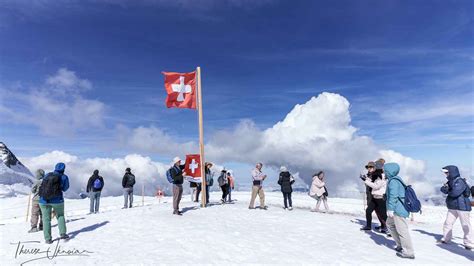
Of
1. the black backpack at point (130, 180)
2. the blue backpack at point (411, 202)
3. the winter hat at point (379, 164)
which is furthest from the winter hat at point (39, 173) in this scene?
the winter hat at point (379, 164)

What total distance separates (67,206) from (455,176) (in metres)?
27.0

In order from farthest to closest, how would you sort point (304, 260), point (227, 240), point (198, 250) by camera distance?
point (227, 240), point (198, 250), point (304, 260)

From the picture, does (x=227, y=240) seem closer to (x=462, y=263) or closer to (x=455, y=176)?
(x=462, y=263)

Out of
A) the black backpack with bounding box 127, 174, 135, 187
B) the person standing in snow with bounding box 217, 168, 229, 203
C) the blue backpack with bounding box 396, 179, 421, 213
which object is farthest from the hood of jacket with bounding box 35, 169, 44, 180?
the blue backpack with bounding box 396, 179, 421, 213

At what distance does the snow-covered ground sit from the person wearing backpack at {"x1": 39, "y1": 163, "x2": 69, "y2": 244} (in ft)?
1.52

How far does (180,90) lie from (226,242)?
8.90 m

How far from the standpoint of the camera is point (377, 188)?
9.59 meters

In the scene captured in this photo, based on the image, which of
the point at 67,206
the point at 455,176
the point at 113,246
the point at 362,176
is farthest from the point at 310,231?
the point at 67,206

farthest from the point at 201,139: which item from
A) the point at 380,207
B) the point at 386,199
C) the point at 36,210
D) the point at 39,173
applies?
the point at 386,199

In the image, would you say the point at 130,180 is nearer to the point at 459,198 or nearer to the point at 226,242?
the point at 226,242

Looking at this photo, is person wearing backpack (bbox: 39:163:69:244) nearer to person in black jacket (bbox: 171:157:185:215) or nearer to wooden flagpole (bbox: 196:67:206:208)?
person in black jacket (bbox: 171:157:185:215)

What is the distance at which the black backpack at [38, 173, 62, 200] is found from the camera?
28.8ft

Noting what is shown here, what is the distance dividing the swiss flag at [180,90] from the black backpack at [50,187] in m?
6.90

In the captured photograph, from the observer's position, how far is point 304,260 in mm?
7301
